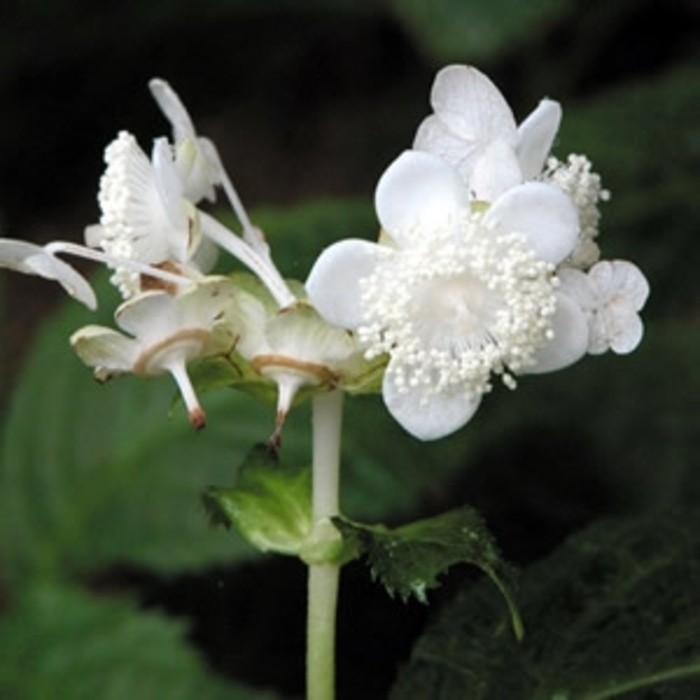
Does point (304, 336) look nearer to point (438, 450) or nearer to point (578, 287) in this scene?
point (578, 287)

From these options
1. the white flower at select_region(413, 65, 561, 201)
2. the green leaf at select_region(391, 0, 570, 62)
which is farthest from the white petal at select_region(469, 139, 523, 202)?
the green leaf at select_region(391, 0, 570, 62)

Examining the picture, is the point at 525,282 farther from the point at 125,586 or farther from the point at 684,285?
the point at 125,586

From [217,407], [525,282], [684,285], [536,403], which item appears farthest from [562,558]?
[684,285]

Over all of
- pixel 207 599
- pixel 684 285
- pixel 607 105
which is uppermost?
pixel 607 105

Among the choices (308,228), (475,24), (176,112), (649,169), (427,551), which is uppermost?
(475,24)

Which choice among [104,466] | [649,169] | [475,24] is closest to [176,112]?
[104,466]

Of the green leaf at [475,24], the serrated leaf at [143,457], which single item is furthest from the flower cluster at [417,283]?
the green leaf at [475,24]
